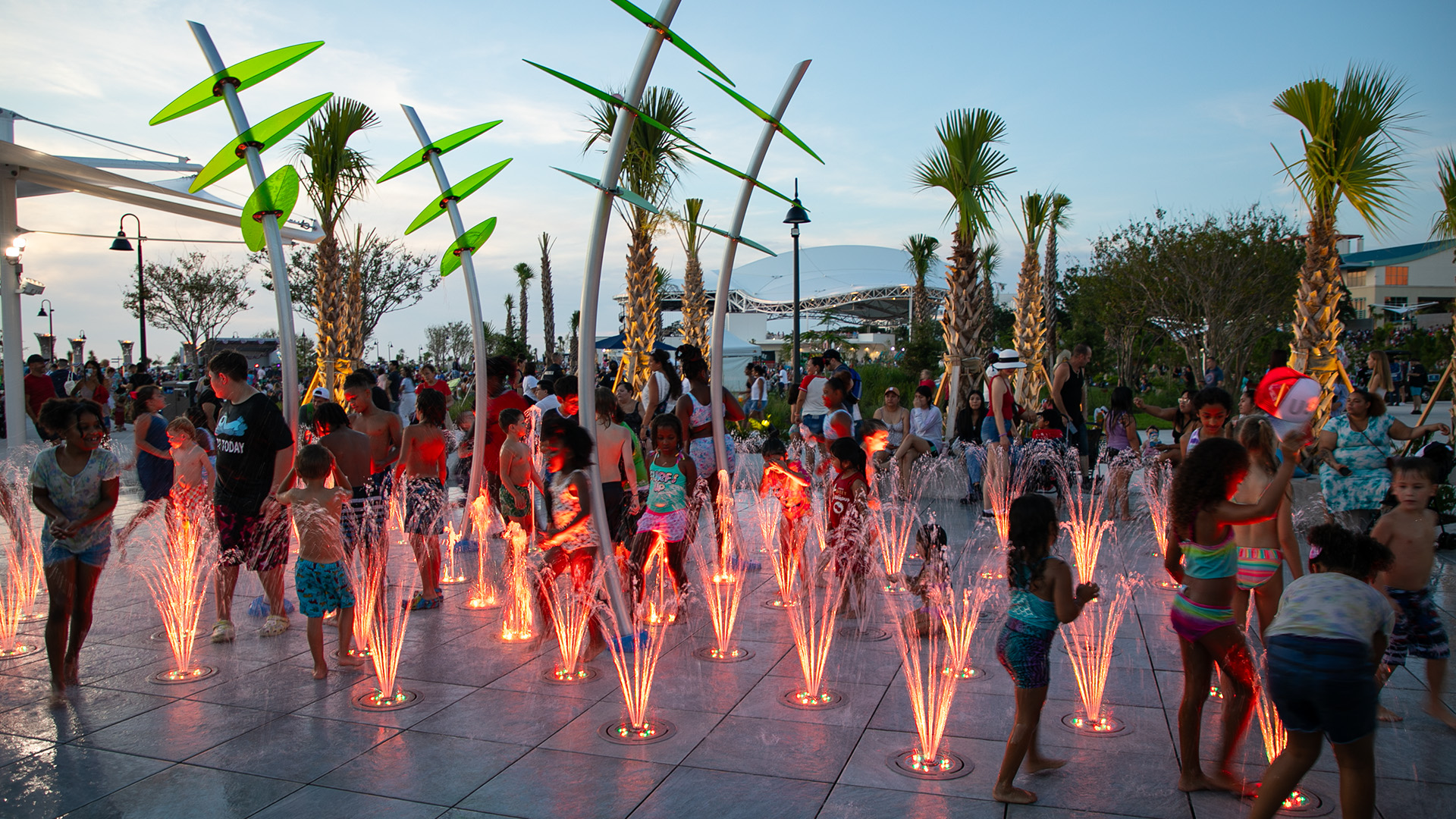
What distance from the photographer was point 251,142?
6305 millimetres

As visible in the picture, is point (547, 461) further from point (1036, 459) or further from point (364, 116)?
point (364, 116)

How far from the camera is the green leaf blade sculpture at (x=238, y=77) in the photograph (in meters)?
6.23

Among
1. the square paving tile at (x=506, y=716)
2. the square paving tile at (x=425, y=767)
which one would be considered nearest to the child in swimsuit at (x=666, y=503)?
the square paving tile at (x=506, y=716)

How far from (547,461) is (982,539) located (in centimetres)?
508

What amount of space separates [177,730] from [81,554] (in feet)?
4.08

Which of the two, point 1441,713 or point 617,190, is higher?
point 617,190

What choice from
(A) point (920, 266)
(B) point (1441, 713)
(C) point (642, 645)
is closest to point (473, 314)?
(C) point (642, 645)

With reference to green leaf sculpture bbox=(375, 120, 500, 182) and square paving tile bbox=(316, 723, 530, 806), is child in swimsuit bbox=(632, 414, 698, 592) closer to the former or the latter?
square paving tile bbox=(316, 723, 530, 806)

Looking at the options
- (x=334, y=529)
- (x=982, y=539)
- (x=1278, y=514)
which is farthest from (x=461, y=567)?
(x=1278, y=514)

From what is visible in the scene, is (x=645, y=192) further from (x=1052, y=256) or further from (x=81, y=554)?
(x=1052, y=256)

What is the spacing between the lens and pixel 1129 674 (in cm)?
489

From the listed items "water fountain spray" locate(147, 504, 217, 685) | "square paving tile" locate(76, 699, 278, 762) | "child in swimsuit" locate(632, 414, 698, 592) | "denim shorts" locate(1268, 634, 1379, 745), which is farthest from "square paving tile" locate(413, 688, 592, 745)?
"denim shorts" locate(1268, 634, 1379, 745)

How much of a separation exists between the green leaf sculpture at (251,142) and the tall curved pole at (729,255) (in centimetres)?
311

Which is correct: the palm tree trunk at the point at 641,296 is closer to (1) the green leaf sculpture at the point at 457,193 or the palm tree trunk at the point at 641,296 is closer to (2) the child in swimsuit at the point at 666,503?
(1) the green leaf sculpture at the point at 457,193
